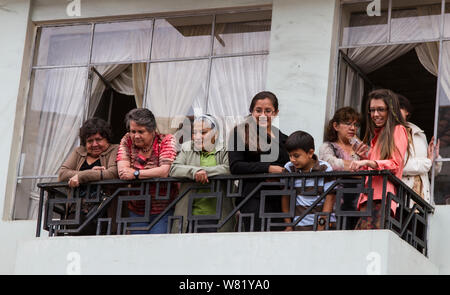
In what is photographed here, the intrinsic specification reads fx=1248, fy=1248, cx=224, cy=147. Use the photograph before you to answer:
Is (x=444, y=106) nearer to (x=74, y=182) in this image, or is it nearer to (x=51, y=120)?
(x=74, y=182)

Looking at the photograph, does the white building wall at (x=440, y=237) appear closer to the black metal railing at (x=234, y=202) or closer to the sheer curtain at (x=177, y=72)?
the black metal railing at (x=234, y=202)

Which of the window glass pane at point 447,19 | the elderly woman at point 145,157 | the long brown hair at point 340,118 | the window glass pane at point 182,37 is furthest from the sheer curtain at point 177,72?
the window glass pane at point 447,19

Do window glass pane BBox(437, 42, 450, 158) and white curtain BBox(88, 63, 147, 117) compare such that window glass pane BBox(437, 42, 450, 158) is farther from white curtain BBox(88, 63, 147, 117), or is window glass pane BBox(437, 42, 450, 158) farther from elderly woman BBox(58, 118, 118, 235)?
white curtain BBox(88, 63, 147, 117)

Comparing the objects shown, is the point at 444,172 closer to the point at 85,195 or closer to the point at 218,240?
the point at 218,240

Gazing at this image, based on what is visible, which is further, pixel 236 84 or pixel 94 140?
pixel 236 84

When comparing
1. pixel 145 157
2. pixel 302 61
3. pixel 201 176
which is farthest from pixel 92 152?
pixel 302 61

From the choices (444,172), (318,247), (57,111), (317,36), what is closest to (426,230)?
(444,172)

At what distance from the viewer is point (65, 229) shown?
13.1 metres

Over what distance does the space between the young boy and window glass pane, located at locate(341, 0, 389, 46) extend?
2415 millimetres

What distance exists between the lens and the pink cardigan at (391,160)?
12.1 metres

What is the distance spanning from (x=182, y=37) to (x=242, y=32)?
0.77 meters

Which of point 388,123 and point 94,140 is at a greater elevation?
point 388,123

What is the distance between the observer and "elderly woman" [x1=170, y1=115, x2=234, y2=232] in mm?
12523

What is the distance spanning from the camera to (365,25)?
47.0 feet
